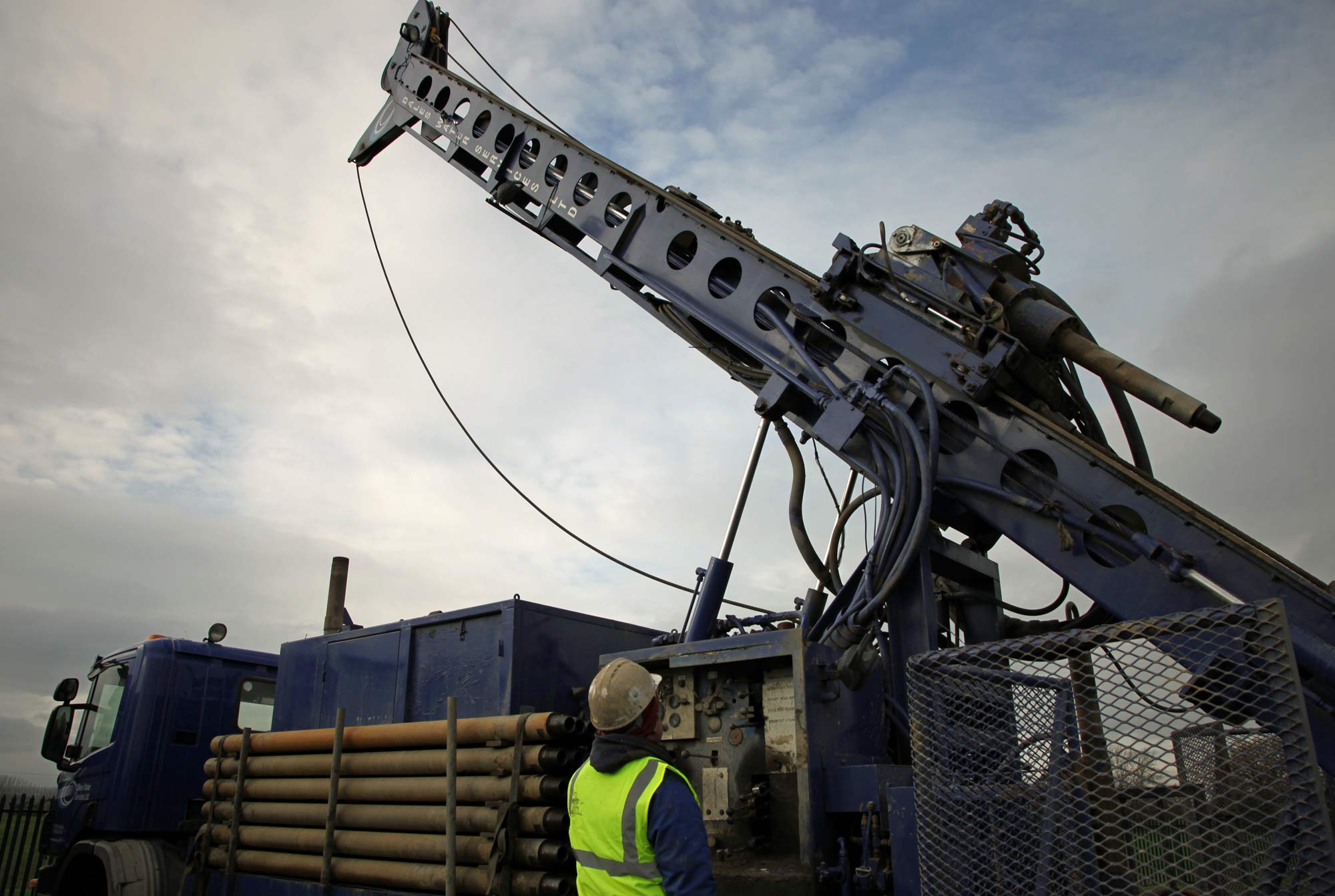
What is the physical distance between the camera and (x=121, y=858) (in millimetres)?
8281

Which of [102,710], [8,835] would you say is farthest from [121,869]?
[8,835]

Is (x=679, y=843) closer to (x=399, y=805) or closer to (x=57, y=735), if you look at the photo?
(x=399, y=805)

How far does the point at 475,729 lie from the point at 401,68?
23.2 feet

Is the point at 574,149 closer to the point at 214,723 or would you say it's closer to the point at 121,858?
the point at 214,723

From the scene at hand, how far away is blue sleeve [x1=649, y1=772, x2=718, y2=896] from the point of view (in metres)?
2.96

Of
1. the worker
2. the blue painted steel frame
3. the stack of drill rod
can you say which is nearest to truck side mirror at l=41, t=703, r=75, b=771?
the stack of drill rod

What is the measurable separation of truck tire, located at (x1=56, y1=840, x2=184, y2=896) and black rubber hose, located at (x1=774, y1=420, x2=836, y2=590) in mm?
6619

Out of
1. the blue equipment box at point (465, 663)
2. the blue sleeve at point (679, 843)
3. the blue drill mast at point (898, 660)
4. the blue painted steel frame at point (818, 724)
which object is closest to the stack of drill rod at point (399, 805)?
the blue drill mast at point (898, 660)

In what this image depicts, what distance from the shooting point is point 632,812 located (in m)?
3.08

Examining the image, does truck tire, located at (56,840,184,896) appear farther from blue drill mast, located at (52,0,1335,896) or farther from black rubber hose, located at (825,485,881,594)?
black rubber hose, located at (825,485,881,594)

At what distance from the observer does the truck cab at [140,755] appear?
8570 millimetres

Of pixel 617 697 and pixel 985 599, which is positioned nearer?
pixel 617 697

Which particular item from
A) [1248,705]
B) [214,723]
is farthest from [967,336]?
[214,723]

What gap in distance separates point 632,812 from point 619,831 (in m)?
0.09
